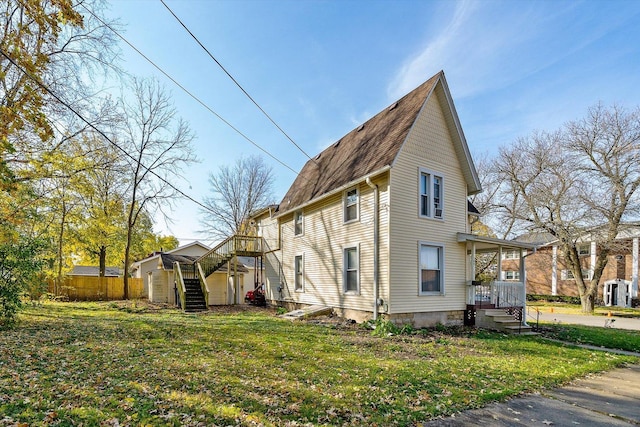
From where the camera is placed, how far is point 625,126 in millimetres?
22062

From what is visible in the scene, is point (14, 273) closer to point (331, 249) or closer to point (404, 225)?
point (331, 249)

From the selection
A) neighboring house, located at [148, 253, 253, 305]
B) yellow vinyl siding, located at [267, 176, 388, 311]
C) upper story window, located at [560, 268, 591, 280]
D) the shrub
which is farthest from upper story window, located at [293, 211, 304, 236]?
upper story window, located at [560, 268, 591, 280]

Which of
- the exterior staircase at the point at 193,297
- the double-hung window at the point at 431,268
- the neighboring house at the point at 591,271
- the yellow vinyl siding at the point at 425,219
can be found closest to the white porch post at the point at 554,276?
the neighboring house at the point at 591,271

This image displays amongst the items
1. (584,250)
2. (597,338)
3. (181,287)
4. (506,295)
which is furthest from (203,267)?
(584,250)

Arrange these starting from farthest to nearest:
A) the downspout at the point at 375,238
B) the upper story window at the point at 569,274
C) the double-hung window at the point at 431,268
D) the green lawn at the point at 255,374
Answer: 1. the upper story window at the point at 569,274
2. the double-hung window at the point at 431,268
3. the downspout at the point at 375,238
4. the green lawn at the point at 255,374

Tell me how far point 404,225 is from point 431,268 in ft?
6.86

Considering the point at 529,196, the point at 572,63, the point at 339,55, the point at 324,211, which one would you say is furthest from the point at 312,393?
the point at 529,196

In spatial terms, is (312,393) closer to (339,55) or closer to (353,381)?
(353,381)

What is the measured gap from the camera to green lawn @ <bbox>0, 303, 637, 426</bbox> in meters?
4.34

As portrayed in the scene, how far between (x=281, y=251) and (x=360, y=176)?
8.05 m

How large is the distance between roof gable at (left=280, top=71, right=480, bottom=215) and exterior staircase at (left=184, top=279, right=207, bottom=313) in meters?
5.86

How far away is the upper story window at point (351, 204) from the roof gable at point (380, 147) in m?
0.48

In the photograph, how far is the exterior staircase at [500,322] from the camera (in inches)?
496

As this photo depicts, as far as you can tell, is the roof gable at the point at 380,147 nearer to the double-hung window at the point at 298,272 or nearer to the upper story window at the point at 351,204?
the upper story window at the point at 351,204
